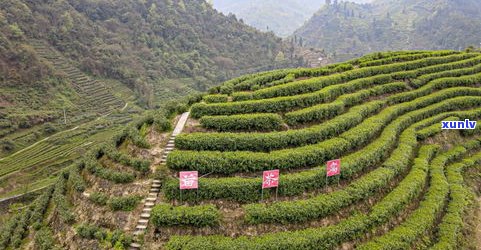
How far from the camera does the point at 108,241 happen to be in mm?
14977

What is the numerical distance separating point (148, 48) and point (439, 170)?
98468 millimetres

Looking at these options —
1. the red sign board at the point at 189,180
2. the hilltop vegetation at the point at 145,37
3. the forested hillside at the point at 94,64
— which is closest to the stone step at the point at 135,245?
the red sign board at the point at 189,180

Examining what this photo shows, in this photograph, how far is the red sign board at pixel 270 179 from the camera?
15102mm

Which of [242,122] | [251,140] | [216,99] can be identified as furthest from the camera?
[216,99]

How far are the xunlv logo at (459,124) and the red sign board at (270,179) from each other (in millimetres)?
15973

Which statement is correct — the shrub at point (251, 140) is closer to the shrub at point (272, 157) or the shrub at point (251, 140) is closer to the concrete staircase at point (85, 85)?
the shrub at point (272, 157)

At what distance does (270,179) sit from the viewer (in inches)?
601

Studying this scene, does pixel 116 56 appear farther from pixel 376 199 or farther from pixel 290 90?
pixel 376 199

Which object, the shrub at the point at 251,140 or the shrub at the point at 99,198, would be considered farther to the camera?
the shrub at the point at 251,140

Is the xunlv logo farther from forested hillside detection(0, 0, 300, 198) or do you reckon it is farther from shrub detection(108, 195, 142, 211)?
forested hillside detection(0, 0, 300, 198)

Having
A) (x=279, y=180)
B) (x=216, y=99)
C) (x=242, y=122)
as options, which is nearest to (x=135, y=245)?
(x=279, y=180)

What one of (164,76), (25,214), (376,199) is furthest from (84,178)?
(164,76)

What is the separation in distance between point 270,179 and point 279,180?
3.28 feet

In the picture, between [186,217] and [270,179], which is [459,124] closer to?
[270,179]
